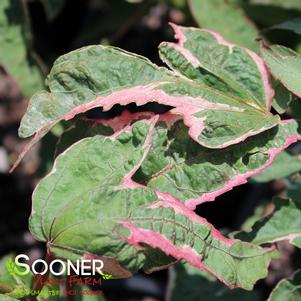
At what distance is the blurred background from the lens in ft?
4.34

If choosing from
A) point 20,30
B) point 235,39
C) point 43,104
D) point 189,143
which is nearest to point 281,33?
point 235,39

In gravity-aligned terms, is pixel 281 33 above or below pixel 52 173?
below

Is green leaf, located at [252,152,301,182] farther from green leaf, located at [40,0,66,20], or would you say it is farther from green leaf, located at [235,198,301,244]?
green leaf, located at [40,0,66,20]

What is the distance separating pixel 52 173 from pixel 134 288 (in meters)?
0.97

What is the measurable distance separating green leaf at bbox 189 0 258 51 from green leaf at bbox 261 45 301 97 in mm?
356

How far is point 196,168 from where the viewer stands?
0.86m

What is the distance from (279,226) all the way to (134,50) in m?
1.24

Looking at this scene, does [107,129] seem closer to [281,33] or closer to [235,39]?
[235,39]

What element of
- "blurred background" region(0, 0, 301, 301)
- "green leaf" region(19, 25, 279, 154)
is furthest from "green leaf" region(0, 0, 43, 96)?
"green leaf" region(19, 25, 279, 154)

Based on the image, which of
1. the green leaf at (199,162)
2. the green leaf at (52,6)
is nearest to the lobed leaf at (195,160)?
the green leaf at (199,162)

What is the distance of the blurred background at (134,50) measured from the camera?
52.1 inches

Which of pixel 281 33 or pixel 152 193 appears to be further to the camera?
pixel 281 33

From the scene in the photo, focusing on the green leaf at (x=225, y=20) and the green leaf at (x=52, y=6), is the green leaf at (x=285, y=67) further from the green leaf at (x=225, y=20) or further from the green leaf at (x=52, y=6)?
the green leaf at (x=52, y=6)

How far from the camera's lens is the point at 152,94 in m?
0.85
